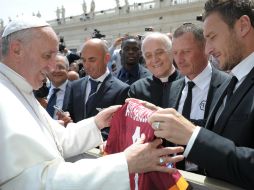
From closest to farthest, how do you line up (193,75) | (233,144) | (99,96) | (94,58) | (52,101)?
(233,144)
(193,75)
(99,96)
(94,58)
(52,101)

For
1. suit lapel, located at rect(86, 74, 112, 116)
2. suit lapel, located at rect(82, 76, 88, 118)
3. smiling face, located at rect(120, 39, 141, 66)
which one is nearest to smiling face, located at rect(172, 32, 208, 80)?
suit lapel, located at rect(86, 74, 112, 116)

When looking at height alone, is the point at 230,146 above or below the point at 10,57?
below

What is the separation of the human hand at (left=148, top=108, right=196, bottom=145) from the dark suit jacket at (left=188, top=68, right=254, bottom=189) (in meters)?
0.07

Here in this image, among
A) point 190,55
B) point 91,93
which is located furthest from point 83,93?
point 190,55

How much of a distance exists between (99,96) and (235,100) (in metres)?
2.42

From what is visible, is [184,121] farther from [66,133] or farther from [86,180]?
[66,133]

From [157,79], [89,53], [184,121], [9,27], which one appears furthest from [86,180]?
[89,53]

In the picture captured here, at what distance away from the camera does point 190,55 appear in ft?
11.6

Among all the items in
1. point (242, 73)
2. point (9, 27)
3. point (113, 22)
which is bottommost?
point (113, 22)

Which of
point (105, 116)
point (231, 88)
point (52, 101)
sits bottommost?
point (52, 101)

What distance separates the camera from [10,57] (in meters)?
2.54

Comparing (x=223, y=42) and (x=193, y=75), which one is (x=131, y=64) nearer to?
(x=193, y=75)

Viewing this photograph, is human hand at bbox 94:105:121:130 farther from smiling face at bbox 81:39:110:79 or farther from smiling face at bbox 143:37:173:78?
smiling face at bbox 81:39:110:79

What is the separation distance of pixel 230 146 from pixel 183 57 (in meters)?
1.86
